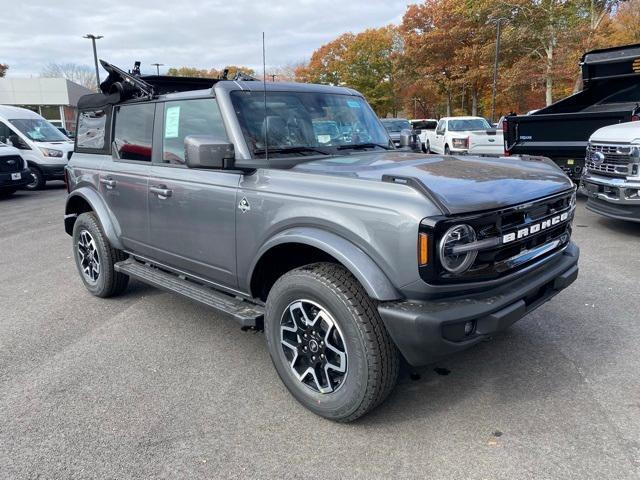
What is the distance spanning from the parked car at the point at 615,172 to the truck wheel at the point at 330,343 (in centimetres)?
526

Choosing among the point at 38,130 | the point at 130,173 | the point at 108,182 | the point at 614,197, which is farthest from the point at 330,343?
the point at 38,130

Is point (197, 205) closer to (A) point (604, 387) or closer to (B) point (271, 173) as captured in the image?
(B) point (271, 173)

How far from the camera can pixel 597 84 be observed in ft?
31.9

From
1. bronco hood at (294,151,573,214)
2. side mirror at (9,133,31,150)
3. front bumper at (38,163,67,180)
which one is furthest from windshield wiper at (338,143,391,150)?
side mirror at (9,133,31,150)

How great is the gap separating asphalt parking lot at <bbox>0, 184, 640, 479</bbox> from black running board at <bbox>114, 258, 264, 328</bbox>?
44 cm

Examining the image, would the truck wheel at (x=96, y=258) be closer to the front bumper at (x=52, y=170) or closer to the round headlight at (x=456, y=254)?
the round headlight at (x=456, y=254)

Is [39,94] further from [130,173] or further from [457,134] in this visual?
[130,173]

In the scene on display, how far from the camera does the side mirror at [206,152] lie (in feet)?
10.0

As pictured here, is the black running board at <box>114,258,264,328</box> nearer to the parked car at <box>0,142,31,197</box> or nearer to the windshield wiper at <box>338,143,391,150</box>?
the windshield wiper at <box>338,143,391,150</box>

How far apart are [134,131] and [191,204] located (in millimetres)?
1225

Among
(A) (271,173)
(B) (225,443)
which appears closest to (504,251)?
(A) (271,173)

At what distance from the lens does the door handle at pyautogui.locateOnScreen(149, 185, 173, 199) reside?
12.5 feet

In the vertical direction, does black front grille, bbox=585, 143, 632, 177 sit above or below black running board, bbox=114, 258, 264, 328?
above

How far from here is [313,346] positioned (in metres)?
2.92
